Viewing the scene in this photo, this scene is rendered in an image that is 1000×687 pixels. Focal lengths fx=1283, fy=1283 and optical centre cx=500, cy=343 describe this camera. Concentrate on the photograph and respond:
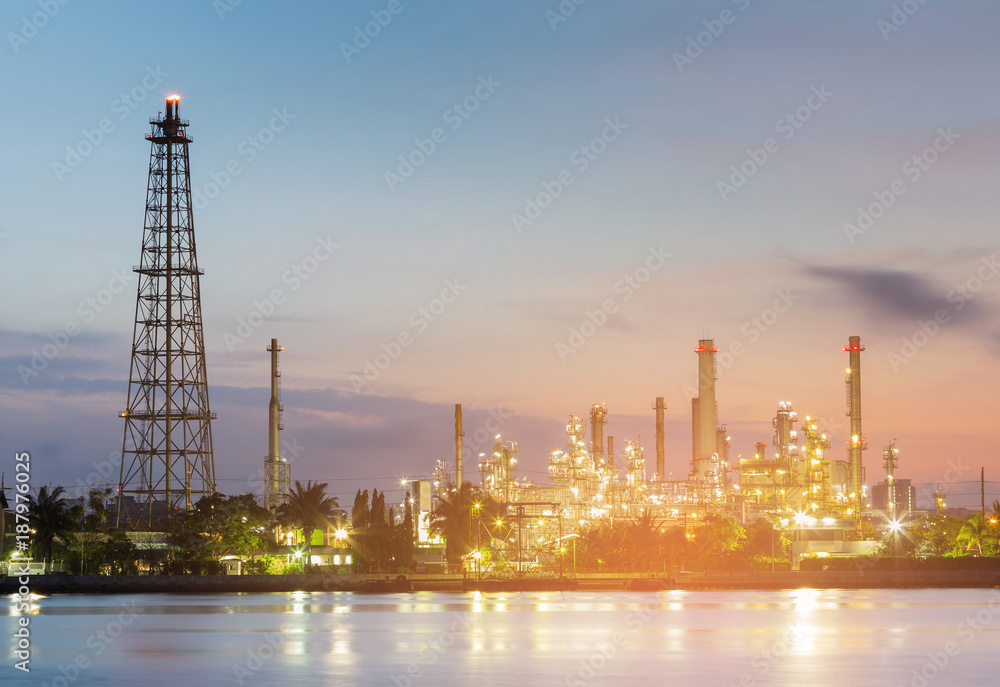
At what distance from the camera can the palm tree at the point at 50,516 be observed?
347 feet

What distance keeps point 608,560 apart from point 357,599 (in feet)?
105

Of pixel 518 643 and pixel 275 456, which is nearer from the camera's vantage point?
pixel 518 643

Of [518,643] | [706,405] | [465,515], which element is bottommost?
[518,643]

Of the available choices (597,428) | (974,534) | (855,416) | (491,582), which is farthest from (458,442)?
(974,534)

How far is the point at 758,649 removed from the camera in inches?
2111

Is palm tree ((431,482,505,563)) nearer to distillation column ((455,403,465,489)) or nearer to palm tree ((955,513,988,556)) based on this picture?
distillation column ((455,403,465,489))

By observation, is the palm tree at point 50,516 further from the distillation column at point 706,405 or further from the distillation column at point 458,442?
the distillation column at point 706,405

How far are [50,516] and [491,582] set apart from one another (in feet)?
124

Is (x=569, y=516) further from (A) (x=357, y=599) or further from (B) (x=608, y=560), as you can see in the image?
(A) (x=357, y=599)

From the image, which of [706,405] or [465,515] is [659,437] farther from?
[465,515]

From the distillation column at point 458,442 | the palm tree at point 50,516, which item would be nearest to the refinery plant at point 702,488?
the distillation column at point 458,442

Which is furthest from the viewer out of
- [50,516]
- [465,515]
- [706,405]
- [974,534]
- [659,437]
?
[659,437]

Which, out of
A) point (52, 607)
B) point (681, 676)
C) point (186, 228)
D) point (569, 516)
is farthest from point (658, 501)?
point (681, 676)

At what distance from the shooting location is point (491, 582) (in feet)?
374
